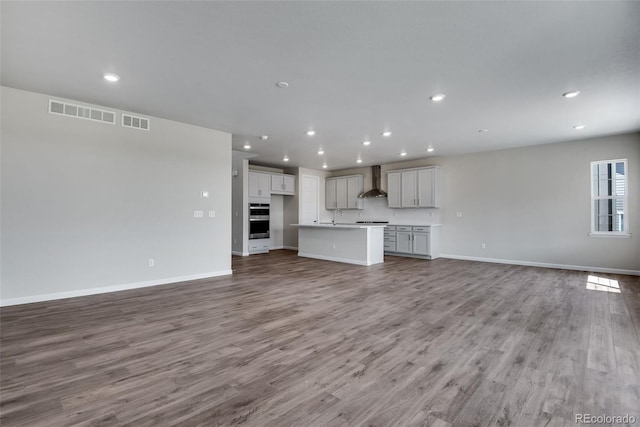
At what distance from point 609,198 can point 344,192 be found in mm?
6661

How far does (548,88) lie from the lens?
3.70 m

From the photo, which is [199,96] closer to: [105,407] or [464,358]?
[105,407]

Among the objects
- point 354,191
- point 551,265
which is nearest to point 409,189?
point 354,191

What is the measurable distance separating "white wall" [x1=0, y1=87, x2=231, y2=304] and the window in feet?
24.9

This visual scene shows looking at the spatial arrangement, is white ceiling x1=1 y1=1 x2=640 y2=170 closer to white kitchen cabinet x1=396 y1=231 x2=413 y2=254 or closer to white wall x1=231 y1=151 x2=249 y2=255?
white wall x1=231 y1=151 x2=249 y2=255

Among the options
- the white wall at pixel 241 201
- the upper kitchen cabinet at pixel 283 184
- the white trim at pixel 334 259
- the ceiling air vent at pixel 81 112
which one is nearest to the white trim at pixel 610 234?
the white trim at pixel 334 259

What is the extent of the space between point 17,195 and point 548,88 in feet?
22.6

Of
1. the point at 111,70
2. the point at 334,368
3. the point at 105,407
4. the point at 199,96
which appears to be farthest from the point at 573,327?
A: the point at 111,70

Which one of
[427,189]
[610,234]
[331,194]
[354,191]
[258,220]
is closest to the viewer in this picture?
[610,234]

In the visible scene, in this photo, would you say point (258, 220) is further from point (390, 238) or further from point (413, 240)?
point (413, 240)

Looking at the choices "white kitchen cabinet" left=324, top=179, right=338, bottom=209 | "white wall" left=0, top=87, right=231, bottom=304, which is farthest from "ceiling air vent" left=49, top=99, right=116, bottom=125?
"white kitchen cabinet" left=324, top=179, right=338, bottom=209

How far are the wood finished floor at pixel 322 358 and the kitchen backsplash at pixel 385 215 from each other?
4.16 meters

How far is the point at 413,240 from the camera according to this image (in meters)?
8.09

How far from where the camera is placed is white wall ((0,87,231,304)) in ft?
12.5
